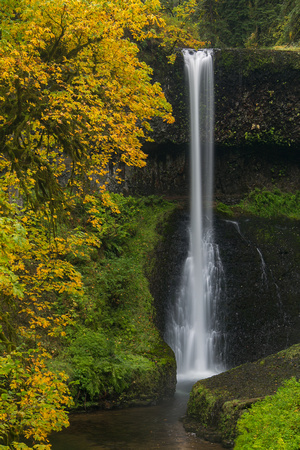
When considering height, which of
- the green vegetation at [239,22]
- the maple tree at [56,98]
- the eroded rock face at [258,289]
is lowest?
the eroded rock face at [258,289]

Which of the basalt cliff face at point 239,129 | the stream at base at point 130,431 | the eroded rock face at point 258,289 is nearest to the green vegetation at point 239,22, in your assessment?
the basalt cliff face at point 239,129

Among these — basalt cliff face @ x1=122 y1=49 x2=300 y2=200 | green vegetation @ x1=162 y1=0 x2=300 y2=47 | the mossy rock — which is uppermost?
green vegetation @ x1=162 y1=0 x2=300 y2=47

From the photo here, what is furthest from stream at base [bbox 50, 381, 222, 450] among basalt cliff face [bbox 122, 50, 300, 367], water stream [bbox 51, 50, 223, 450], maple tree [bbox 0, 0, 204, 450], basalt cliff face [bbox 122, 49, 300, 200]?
basalt cliff face [bbox 122, 49, 300, 200]

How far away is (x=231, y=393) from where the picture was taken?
9797 millimetres

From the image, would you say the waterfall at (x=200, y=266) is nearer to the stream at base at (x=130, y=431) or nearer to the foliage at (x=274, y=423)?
the stream at base at (x=130, y=431)

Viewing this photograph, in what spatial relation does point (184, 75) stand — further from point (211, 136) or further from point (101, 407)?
point (101, 407)

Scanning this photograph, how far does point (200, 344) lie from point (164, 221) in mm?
5800

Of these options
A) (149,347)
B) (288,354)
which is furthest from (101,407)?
(288,354)

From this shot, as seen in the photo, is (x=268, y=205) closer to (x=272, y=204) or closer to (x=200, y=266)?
(x=272, y=204)

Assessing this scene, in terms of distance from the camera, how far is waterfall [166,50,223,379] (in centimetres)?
1598

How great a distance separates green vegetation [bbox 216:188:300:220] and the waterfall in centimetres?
134

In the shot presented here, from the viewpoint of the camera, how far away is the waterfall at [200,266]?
15977 mm

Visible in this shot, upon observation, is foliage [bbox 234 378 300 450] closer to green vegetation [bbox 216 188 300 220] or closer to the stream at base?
the stream at base

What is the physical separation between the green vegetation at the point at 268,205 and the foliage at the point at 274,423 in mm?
13425
